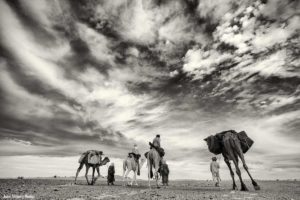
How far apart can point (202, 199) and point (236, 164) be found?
5204 millimetres

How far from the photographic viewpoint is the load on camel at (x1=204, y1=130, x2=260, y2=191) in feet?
43.1

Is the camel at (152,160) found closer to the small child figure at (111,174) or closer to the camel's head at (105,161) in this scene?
the small child figure at (111,174)

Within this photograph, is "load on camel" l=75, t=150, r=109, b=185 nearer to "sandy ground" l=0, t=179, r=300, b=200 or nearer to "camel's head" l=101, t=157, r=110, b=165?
"camel's head" l=101, t=157, r=110, b=165

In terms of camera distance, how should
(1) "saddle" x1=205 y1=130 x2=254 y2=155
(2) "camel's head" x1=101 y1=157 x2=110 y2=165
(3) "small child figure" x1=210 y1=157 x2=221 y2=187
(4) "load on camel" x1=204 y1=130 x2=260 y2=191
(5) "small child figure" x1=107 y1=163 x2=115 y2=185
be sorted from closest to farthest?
1. (4) "load on camel" x1=204 y1=130 x2=260 y2=191
2. (1) "saddle" x1=205 y1=130 x2=254 y2=155
3. (3) "small child figure" x1=210 y1=157 x2=221 y2=187
4. (5) "small child figure" x1=107 y1=163 x2=115 y2=185
5. (2) "camel's head" x1=101 y1=157 x2=110 y2=165

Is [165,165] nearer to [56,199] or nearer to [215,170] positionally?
[215,170]

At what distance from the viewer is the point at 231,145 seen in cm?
1348

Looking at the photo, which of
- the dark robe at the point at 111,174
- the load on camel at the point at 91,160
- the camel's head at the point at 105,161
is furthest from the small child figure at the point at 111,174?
Answer: the load on camel at the point at 91,160

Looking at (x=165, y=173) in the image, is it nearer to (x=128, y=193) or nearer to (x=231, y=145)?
(x=231, y=145)

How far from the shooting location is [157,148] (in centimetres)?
1532

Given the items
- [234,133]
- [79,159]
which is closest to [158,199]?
[234,133]

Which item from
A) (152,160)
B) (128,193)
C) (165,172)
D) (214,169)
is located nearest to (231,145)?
(152,160)

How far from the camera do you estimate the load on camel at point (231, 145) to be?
13.1 metres

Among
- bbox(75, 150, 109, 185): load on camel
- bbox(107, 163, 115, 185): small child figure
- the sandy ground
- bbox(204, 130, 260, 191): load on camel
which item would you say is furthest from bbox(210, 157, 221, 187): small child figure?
bbox(75, 150, 109, 185): load on camel

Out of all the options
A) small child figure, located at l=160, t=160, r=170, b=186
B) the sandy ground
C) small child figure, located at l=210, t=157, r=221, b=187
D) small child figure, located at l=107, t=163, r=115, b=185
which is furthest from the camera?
small child figure, located at l=160, t=160, r=170, b=186
